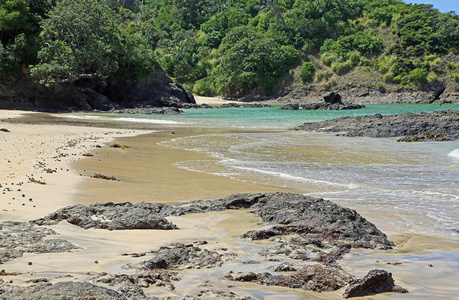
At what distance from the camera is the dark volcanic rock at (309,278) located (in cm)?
410

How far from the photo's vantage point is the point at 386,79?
76188 millimetres

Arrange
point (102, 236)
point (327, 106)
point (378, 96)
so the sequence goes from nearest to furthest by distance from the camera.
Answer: point (102, 236), point (327, 106), point (378, 96)

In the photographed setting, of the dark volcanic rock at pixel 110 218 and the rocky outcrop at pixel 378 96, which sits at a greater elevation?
the rocky outcrop at pixel 378 96

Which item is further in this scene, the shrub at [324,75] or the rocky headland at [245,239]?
the shrub at [324,75]

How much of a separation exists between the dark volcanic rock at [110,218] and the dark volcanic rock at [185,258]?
1.04 metres

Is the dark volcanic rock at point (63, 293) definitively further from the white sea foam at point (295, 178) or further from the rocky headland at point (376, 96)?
the rocky headland at point (376, 96)

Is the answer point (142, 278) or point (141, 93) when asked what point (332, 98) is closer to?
point (141, 93)

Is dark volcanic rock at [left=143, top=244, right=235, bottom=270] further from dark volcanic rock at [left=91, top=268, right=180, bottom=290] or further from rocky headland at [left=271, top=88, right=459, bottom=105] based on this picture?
rocky headland at [left=271, top=88, right=459, bottom=105]

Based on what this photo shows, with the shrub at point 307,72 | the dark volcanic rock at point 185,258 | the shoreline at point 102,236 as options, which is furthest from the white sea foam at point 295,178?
the shrub at point 307,72

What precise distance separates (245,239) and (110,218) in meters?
1.82

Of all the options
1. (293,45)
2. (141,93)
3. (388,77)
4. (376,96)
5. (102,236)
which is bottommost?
(102,236)

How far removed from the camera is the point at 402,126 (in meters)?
23.8

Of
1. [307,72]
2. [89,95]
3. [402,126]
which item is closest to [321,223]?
[402,126]

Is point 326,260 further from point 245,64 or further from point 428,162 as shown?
point 245,64
